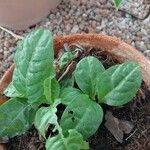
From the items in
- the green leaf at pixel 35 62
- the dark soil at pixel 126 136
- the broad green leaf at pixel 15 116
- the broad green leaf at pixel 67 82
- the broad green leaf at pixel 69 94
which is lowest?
the dark soil at pixel 126 136

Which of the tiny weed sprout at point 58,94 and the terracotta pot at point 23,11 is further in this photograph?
the terracotta pot at point 23,11

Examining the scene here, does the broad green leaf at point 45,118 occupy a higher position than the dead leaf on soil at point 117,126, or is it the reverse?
the broad green leaf at point 45,118

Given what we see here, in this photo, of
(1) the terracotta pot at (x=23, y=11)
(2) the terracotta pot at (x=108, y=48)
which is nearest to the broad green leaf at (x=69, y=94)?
(2) the terracotta pot at (x=108, y=48)

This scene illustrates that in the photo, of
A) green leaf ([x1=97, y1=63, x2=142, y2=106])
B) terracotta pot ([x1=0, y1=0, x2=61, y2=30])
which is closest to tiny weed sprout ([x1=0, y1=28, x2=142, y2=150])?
green leaf ([x1=97, y1=63, x2=142, y2=106])

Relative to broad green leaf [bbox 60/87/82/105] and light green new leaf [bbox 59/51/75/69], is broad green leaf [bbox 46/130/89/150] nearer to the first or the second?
broad green leaf [bbox 60/87/82/105]

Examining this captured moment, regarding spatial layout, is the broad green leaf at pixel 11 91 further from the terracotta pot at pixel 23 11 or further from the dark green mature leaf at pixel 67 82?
the terracotta pot at pixel 23 11

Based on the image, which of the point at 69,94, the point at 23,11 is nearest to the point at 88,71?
the point at 69,94
